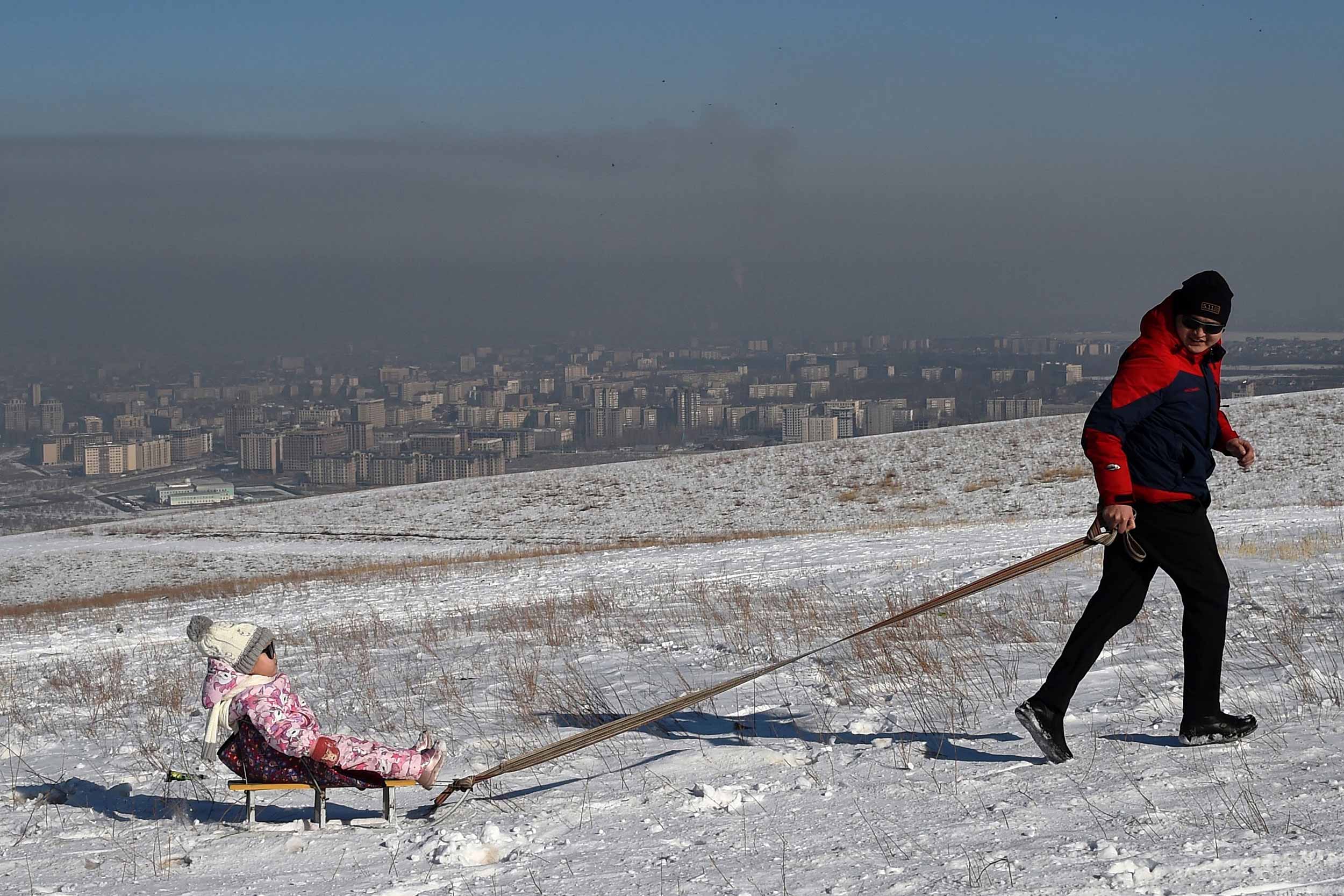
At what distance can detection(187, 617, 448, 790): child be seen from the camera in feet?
15.5

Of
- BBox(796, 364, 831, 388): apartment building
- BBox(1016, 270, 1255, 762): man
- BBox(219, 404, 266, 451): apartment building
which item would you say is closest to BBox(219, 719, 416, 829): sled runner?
BBox(1016, 270, 1255, 762): man

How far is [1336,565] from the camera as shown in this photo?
10273mm

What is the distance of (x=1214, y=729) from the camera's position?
190 inches

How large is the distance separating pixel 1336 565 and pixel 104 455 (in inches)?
4305

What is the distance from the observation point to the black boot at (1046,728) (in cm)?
472

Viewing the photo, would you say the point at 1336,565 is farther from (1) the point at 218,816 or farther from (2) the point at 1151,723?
(1) the point at 218,816

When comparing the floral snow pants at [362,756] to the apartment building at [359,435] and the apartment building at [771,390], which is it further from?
the apartment building at [771,390]

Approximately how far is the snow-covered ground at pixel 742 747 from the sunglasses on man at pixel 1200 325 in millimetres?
1739

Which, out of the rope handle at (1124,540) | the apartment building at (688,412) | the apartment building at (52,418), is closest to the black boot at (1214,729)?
the rope handle at (1124,540)

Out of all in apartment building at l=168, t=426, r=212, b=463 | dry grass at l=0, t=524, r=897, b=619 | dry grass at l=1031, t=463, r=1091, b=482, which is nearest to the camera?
dry grass at l=0, t=524, r=897, b=619

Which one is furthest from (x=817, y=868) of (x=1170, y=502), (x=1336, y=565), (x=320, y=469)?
(x=320, y=469)

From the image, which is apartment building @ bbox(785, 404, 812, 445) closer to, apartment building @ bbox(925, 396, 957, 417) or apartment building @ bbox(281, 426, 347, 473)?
apartment building @ bbox(925, 396, 957, 417)

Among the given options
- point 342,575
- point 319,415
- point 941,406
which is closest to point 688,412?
point 941,406

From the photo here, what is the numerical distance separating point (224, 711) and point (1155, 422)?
4.01m
